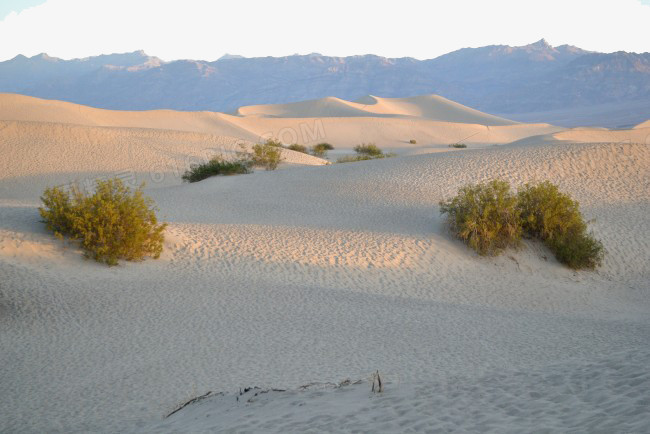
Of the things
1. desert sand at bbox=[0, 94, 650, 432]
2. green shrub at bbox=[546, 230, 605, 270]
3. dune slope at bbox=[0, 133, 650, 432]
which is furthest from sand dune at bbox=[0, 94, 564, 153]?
green shrub at bbox=[546, 230, 605, 270]

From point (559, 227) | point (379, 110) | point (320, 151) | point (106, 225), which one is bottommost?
point (559, 227)

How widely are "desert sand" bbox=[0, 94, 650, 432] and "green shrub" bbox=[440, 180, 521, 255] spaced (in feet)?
1.23

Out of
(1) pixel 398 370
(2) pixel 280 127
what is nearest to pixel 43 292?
(1) pixel 398 370

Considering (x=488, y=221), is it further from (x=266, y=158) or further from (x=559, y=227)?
(x=266, y=158)

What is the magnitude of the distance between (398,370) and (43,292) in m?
6.72

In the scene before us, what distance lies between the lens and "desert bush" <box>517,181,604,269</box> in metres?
14.2

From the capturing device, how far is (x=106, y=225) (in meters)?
12.1

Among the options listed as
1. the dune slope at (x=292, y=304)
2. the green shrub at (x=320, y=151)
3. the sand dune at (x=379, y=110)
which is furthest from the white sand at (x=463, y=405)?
the sand dune at (x=379, y=110)

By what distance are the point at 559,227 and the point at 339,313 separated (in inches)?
284

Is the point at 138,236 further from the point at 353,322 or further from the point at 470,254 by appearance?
the point at 470,254

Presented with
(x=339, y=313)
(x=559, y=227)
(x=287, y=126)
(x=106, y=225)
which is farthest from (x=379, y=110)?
(x=339, y=313)

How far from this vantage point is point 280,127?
211 ft

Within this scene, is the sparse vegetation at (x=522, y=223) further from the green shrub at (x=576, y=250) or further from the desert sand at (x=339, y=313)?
the desert sand at (x=339, y=313)

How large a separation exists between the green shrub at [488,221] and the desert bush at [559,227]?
0.43m
